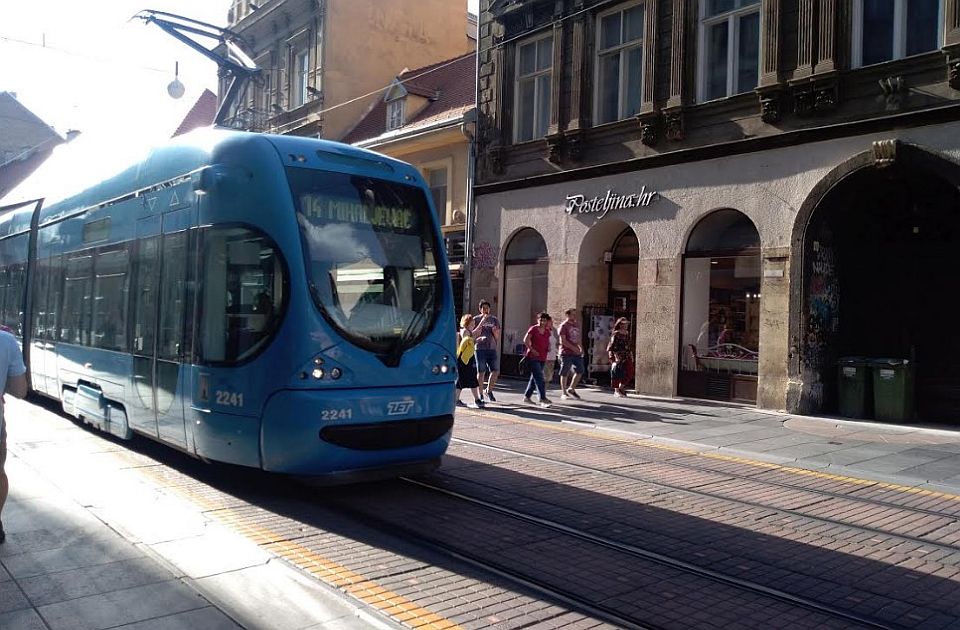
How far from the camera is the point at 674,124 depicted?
15.9 metres

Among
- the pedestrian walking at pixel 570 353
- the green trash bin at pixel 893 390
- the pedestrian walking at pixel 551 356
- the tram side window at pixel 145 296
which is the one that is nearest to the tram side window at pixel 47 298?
the tram side window at pixel 145 296

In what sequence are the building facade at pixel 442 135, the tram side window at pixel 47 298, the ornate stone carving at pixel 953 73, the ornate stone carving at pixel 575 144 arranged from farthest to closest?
the building facade at pixel 442 135
the ornate stone carving at pixel 575 144
the ornate stone carving at pixel 953 73
the tram side window at pixel 47 298

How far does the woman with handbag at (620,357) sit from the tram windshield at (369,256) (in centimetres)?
893

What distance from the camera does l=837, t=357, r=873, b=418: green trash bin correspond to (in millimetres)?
13289

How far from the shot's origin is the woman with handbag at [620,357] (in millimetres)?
15844

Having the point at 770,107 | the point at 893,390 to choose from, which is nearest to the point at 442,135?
the point at 770,107

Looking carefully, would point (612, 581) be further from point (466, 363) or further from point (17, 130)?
point (17, 130)

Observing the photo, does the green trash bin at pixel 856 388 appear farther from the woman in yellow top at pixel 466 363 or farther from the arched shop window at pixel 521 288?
the arched shop window at pixel 521 288

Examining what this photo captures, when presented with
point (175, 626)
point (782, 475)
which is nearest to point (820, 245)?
point (782, 475)

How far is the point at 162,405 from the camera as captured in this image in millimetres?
7629

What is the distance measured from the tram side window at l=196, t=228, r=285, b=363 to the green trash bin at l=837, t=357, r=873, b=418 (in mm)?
10399

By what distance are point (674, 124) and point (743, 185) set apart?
1987 mm

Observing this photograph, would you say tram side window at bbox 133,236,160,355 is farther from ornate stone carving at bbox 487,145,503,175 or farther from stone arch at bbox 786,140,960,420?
ornate stone carving at bbox 487,145,503,175

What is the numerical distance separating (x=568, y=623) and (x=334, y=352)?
3.06 meters
